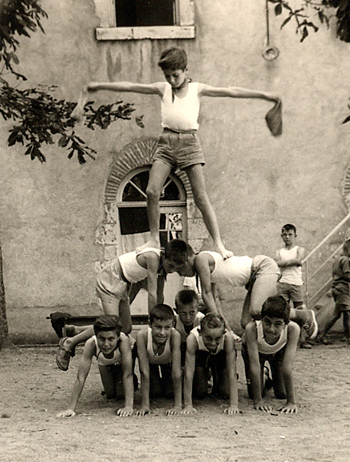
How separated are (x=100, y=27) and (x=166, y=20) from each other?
996 millimetres

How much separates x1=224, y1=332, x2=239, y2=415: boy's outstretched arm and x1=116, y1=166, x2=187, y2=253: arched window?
4.87m

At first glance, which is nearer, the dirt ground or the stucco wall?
the dirt ground

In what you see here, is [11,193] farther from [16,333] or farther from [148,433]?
[148,433]

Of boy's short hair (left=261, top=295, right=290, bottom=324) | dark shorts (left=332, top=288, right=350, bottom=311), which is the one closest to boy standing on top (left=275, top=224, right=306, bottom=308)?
dark shorts (left=332, top=288, right=350, bottom=311)

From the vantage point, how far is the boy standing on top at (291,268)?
1141cm

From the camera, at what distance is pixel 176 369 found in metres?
7.54

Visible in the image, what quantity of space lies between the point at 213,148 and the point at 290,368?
5.53 metres

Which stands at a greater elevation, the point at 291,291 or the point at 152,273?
the point at 152,273

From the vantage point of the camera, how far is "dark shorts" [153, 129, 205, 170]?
738 cm

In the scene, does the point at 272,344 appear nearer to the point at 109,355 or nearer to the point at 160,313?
the point at 160,313

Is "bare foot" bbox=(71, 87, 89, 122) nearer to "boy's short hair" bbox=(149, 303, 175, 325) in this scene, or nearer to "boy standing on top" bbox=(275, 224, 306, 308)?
"boy's short hair" bbox=(149, 303, 175, 325)

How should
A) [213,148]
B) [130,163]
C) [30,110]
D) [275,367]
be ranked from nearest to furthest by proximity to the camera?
[275,367], [30,110], [130,163], [213,148]

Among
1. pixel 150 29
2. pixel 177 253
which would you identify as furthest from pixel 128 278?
pixel 150 29

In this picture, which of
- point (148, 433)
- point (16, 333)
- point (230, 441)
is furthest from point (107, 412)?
point (16, 333)
